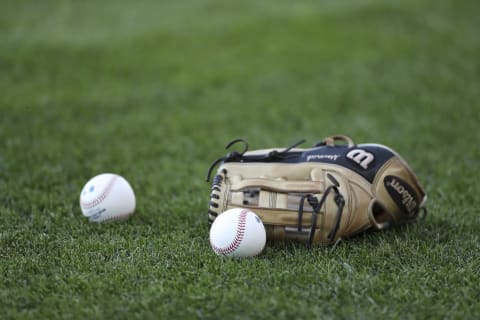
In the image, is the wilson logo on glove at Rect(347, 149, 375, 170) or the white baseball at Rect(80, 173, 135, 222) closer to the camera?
the wilson logo on glove at Rect(347, 149, 375, 170)

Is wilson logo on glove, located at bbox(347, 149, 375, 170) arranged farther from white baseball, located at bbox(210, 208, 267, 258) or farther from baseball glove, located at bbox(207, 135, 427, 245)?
white baseball, located at bbox(210, 208, 267, 258)

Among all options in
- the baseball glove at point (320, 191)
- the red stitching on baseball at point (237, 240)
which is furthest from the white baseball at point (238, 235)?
the baseball glove at point (320, 191)

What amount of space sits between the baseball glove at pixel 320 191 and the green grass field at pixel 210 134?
0.43 feet

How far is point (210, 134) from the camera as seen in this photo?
6.52 meters

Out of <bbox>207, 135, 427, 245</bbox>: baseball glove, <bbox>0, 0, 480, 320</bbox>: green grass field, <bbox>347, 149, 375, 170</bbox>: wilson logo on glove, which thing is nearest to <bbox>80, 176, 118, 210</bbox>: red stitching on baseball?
<bbox>0, 0, 480, 320</bbox>: green grass field

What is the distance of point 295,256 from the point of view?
3.29 metres

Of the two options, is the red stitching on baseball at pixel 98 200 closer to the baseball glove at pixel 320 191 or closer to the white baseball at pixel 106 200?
the white baseball at pixel 106 200

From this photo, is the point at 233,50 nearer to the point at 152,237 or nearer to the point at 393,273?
the point at 152,237

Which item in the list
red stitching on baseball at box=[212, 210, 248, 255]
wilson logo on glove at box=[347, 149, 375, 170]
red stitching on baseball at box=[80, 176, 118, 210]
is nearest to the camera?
red stitching on baseball at box=[212, 210, 248, 255]

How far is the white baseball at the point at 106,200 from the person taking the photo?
151 inches

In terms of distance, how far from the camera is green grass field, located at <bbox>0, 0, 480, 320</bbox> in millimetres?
2885

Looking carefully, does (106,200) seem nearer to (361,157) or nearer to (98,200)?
(98,200)

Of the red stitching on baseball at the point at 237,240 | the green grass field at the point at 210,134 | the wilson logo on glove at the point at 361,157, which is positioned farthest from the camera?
the wilson logo on glove at the point at 361,157

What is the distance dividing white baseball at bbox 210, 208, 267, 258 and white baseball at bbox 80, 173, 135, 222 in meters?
0.89
